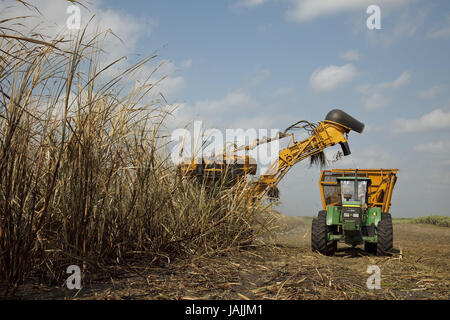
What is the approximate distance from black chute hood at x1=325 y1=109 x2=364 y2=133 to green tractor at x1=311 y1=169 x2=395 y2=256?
58.6 inches

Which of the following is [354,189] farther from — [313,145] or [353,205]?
[313,145]

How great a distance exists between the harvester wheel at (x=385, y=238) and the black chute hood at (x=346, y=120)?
2.57 m

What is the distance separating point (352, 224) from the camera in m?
6.70

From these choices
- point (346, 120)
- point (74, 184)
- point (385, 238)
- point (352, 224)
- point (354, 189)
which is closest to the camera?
point (74, 184)

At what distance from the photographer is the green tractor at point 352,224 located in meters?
6.52

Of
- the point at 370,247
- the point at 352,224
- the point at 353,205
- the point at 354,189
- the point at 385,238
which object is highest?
the point at 354,189

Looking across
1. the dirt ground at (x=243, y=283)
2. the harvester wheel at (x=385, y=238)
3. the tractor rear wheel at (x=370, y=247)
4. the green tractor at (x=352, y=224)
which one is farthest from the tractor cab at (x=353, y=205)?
the dirt ground at (x=243, y=283)

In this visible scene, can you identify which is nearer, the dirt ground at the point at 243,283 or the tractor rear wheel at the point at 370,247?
the dirt ground at the point at 243,283

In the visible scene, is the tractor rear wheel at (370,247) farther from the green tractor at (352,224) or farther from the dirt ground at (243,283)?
the dirt ground at (243,283)

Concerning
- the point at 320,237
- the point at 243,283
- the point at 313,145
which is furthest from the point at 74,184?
the point at 313,145

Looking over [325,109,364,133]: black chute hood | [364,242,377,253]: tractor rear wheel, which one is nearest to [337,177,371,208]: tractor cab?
[364,242,377,253]: tractor rear wheel

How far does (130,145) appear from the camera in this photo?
3.58 m

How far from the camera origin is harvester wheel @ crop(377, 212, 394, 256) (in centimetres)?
641

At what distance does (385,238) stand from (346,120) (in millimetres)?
2927
